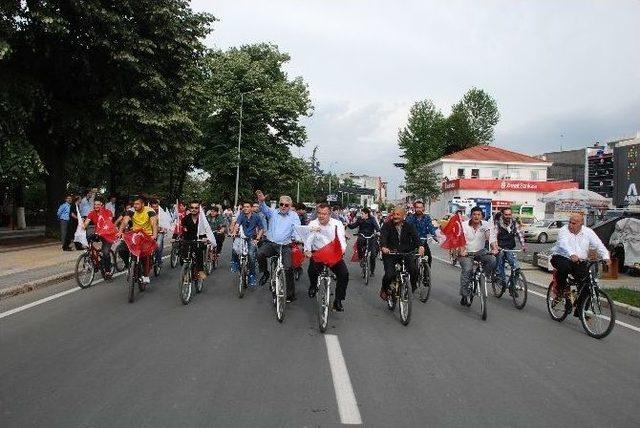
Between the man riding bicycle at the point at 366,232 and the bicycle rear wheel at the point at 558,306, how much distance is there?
535 centimetres

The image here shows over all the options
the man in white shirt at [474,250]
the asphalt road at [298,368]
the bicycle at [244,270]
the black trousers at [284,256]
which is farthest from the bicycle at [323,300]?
the man in white shirt at [474,250]

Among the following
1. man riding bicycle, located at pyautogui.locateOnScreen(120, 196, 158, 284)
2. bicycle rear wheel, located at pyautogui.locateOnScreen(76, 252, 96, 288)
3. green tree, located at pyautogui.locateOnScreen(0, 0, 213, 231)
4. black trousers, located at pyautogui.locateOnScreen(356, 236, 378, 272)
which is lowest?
bicycle rear wheel, located at pyautogui.locateOnScreen(76, 252, 96, 288)

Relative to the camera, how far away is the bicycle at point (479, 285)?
894 centimetres

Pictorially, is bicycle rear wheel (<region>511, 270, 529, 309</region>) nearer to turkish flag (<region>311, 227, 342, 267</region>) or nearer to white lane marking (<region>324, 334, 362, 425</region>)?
turkish flag (<region>311, 227, 342, 267</region>)

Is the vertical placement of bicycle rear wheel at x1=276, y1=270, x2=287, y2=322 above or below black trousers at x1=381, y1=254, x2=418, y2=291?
below

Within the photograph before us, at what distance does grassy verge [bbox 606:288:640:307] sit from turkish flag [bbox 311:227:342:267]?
6.00 meters

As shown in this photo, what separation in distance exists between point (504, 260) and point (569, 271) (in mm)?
2189

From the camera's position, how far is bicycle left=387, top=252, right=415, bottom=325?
818cm

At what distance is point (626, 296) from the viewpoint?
11633 mm

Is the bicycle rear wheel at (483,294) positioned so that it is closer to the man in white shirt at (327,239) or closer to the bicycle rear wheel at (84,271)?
the man in white shirt at (327,239)

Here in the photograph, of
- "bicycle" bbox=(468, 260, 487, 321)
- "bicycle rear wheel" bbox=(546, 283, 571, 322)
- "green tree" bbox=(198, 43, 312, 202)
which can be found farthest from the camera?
"green tree" bbox=(198, 43, 312, 202)

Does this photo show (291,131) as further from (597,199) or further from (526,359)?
(526,359)

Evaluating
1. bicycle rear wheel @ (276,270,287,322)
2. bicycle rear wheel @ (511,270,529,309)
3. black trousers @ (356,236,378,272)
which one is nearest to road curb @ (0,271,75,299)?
bicycle rear wheel @ (276,270,287,322)

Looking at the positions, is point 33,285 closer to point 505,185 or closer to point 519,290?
point 519,290
